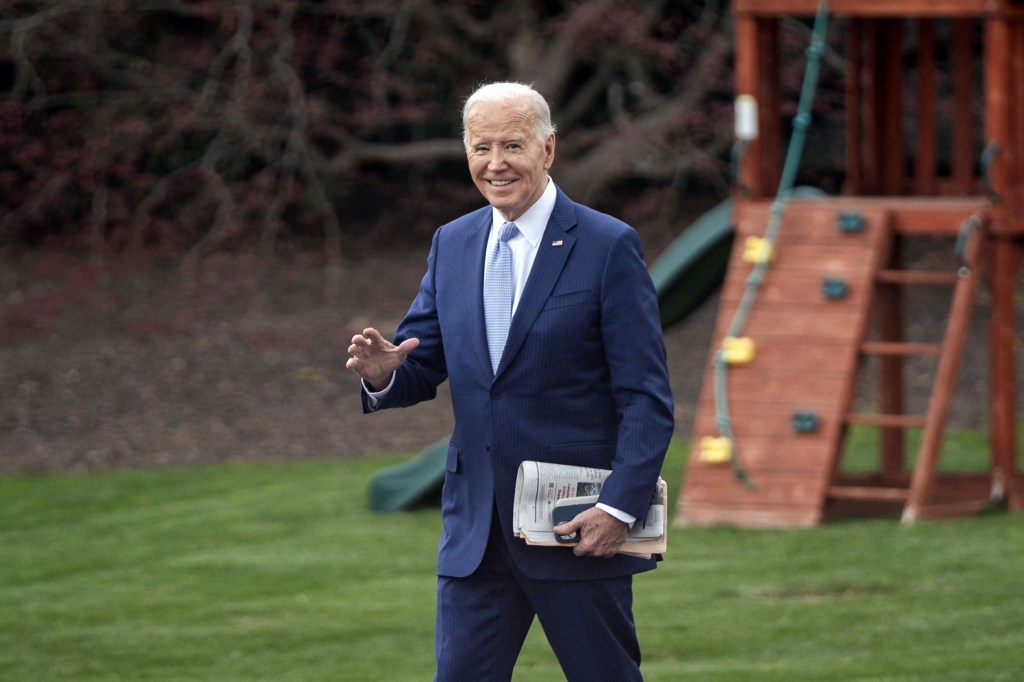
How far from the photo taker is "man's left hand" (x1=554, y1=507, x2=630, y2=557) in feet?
11.6

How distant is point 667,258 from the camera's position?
10.0 meters

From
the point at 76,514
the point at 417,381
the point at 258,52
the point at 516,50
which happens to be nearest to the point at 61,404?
the point at 76,514

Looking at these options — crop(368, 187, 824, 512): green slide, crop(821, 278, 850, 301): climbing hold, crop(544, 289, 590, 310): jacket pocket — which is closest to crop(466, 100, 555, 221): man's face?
crop(544, 289, 590, 310): jacket pocket

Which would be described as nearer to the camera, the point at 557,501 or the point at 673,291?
the point at 557,501

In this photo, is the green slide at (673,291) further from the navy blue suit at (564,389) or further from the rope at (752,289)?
the navy blue suit at (564,389)

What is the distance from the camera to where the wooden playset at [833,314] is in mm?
8711

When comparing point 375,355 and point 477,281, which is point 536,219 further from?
point 375,355

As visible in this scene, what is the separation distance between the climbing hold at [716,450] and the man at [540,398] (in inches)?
199

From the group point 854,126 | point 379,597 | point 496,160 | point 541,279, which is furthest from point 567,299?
point 854,126

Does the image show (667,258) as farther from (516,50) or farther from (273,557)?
(516,50)

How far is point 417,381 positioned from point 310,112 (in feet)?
38.2

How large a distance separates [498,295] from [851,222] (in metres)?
5.90

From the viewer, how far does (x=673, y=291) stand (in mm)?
9945

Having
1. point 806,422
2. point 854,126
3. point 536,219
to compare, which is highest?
point 536,219
